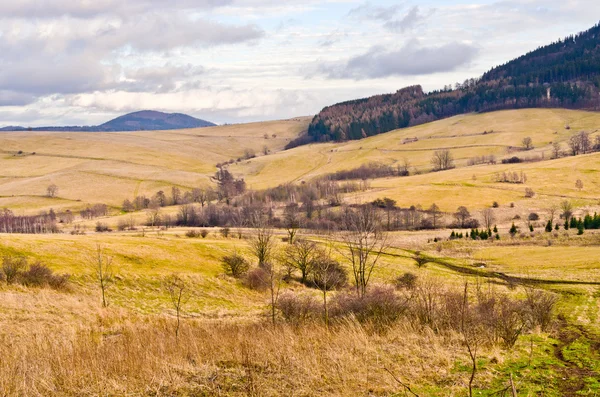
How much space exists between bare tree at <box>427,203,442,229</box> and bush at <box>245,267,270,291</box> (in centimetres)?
8431

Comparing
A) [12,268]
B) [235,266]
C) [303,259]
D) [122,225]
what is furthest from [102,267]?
[122,225]

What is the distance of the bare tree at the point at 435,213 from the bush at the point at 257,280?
84307mm

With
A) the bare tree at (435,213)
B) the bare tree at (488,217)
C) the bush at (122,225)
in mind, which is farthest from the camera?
the bush at (122,225)

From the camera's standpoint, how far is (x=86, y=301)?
3544 cm

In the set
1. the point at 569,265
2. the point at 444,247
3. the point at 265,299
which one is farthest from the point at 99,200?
the point at 569,265

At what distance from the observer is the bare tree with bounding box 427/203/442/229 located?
12800cm

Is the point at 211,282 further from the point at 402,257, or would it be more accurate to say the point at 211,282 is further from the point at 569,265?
the point at 569,265

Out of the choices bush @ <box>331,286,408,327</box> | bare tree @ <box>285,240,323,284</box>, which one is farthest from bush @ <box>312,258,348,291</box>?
bush @ <box>331,286,408,327</box>

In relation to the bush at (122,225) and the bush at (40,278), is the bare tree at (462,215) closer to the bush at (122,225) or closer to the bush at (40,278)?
the bush at (122,225)

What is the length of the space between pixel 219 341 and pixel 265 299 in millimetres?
35853

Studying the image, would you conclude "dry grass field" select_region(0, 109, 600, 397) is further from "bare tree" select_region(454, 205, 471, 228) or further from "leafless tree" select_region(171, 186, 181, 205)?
"leafless tree" select_region(171, 186, 181, 205)

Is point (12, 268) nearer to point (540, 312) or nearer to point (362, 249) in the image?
point (362, 249)

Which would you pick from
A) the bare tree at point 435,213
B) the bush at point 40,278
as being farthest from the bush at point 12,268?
the bare tree at point 435,213

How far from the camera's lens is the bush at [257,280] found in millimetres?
51750
